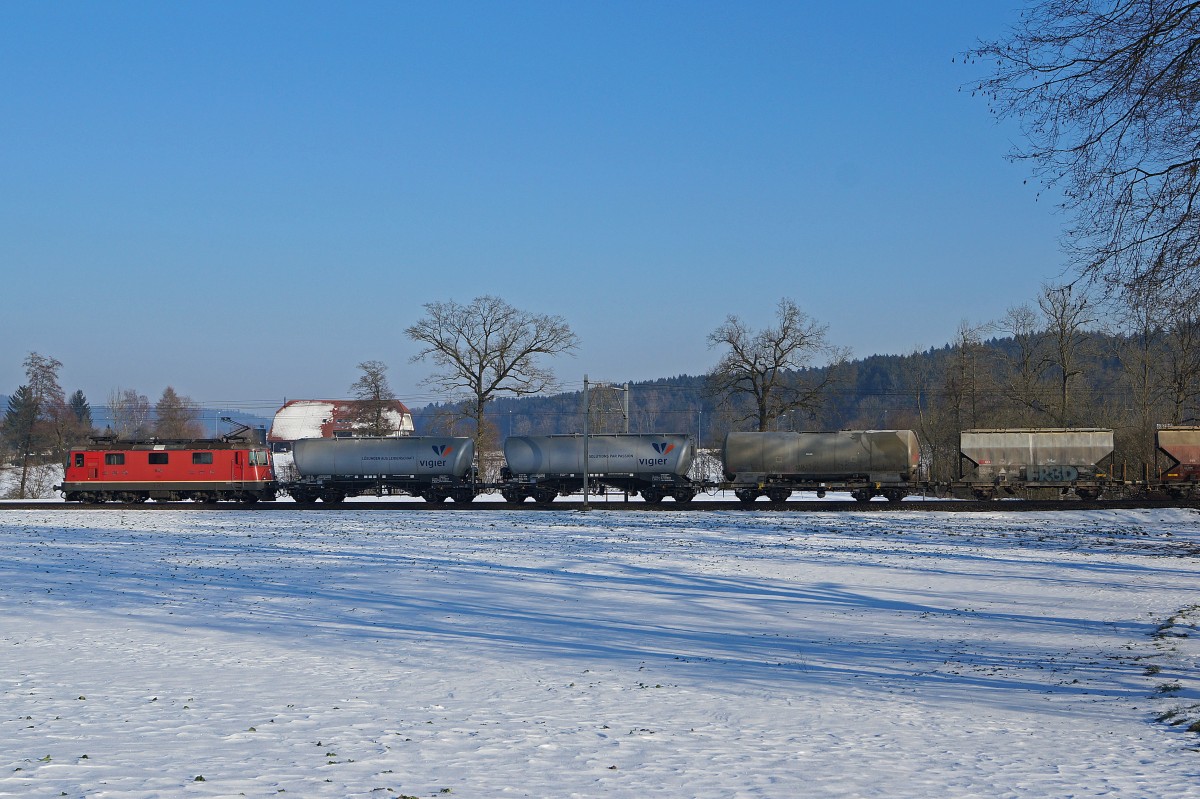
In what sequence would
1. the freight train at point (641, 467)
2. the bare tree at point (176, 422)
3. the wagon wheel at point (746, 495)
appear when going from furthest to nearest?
the bare tree at point (176, 422), the wagon wheel at point (746, 495), the freight train at point (641, 467)

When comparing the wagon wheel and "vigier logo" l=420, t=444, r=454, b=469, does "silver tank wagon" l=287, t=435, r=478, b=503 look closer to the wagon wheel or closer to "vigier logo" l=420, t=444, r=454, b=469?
"vigier logo" l=420, t=444, r=454, b=469

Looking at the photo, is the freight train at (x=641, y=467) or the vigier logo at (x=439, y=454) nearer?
the freight train at (x=641, y=467)

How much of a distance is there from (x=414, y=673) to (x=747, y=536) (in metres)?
19.7

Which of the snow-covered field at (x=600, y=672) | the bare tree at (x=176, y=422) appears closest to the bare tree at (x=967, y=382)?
the snow-covered field at (x=600, y=672)

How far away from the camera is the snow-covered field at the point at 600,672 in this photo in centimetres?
817

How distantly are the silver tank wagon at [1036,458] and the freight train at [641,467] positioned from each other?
0.16 feet

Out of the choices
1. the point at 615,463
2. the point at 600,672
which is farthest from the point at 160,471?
the point at 600,672

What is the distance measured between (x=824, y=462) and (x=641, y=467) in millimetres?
8403

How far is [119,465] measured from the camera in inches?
1941

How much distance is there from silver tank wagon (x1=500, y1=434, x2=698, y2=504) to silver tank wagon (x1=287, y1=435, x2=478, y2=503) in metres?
3.26

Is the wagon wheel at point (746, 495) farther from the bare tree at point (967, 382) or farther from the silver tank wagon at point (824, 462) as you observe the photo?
the bare tree at point (967, 382)

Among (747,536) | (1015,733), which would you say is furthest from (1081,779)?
(747,536)

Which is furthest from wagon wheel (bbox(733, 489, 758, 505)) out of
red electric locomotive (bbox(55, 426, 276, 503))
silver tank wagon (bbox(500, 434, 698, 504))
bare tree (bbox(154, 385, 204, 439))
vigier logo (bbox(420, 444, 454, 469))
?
bare tree (bbox(154, 385, 204, 439))

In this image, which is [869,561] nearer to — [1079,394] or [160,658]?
[160,658]
